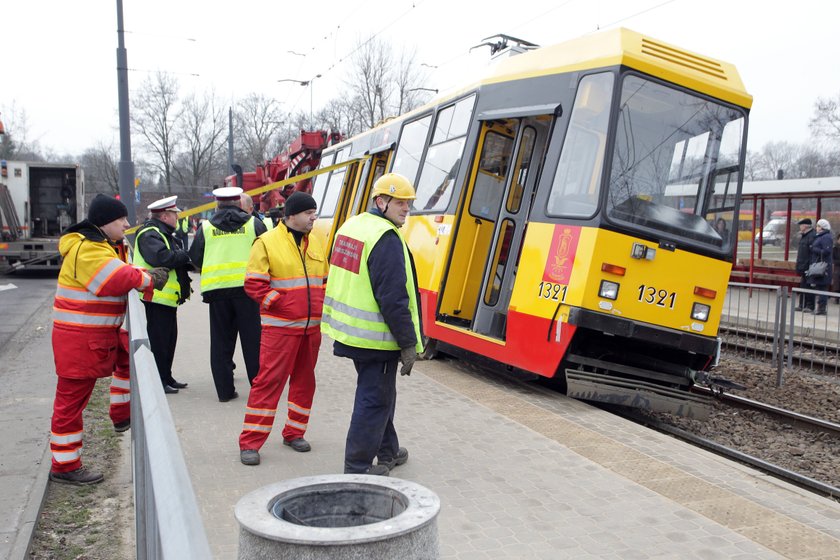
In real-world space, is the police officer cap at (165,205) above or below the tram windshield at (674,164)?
below

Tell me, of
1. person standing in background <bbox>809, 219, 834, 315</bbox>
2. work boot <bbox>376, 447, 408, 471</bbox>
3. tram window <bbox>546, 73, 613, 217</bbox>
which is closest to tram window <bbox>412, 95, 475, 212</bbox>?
tram window <bbox>546, 73, 613, 217</bbox>

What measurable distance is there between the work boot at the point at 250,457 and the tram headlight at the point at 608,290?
3.17 metres

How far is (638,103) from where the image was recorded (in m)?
6.72

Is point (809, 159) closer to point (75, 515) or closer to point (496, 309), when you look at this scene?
point (496, 309)

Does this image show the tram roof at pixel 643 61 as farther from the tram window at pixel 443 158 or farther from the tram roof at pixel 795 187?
the tram roof at pixel 795 187

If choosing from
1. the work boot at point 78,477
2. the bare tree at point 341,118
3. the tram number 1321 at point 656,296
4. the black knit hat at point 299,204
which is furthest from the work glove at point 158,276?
the bare tree at point 341,118

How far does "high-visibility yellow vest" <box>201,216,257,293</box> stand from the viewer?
21.5 feet

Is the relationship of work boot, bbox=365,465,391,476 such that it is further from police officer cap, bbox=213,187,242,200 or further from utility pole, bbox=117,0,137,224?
utility pole, bbox=117,0,137,224

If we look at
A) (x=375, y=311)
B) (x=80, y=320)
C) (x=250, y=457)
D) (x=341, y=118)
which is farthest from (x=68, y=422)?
(x=341, y=118)

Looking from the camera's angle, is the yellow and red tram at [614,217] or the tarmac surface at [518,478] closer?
the tarmac surface at [518,478]

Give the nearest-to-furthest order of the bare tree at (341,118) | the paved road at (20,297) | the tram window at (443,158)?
the tram window at (443,158) < the paved road at (20,297) < the bare tree at (341,118)

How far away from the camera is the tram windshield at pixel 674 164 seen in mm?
6672

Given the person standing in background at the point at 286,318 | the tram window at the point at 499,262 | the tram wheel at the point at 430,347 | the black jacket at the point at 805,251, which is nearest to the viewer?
the person standing in background at the point at 286,318

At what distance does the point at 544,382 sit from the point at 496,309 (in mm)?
1008
